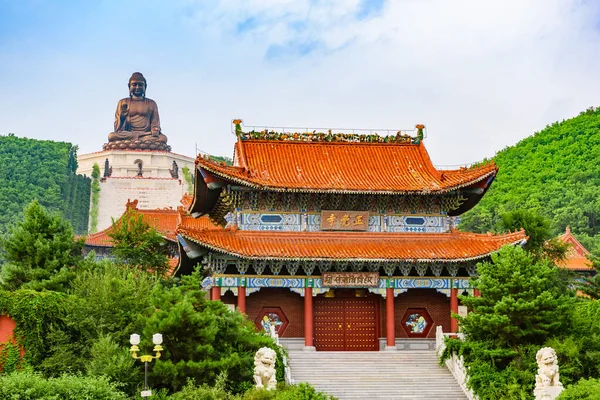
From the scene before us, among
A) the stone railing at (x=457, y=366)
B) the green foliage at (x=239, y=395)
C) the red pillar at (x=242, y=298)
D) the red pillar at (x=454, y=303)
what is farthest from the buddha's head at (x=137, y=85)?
the green foliage at (x=239, y=395)

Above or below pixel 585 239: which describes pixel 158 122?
above

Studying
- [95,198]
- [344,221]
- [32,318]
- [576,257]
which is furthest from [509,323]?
[95,198]

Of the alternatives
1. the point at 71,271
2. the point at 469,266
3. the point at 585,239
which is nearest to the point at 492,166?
the point at 469,266

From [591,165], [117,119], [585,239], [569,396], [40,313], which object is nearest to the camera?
[569,396]

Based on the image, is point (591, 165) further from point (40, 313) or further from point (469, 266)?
point (40, 313)

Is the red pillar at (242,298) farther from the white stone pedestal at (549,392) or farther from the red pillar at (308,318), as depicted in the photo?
the white stone pedestal at (549,392)

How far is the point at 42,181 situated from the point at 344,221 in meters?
66.4

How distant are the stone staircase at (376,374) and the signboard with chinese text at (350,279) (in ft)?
7.21

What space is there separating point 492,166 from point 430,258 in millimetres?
3841

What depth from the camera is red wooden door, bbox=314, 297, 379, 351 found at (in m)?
28.0

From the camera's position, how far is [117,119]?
7825 centimetres

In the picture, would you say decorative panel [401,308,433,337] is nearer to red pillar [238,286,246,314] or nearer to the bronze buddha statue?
red pillar [238,286,246,314]

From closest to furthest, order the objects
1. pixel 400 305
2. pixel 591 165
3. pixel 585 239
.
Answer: pixel 400 305 < pixel 585 239 < pixel 591 165

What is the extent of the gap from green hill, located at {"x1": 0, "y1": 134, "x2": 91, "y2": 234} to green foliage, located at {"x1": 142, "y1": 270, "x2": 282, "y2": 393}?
5674cm
